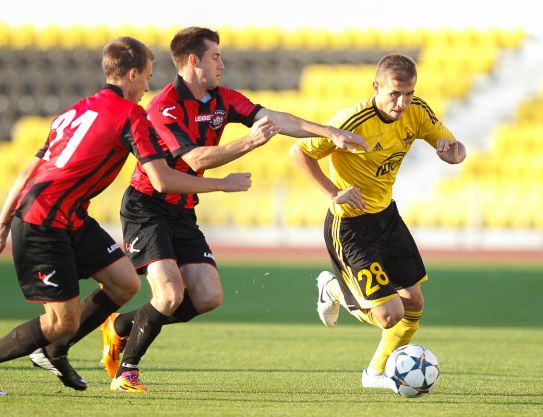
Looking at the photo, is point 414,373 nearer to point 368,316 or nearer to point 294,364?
point 368,316

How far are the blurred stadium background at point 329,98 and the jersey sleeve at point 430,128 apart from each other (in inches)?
543

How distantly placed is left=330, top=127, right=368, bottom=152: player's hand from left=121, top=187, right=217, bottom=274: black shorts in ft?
3.48

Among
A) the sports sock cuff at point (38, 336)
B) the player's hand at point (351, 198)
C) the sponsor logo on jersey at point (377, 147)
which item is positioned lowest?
the sports sock cuff at point (38, 336)

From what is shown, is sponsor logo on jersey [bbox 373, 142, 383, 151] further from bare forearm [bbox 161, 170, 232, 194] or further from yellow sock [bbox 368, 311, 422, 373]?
bare forearm [bbox 161, 170, 232, 194]

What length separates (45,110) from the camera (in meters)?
27.4

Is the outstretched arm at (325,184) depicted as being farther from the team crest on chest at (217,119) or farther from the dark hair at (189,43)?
the dark hair at (189,43)

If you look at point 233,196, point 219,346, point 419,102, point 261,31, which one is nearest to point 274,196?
point 233,196

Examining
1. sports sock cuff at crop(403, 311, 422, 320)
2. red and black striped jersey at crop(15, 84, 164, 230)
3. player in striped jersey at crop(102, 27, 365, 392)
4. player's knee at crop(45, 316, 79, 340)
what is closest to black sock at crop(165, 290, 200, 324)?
player in striped jersey at crop(102, 27, 365, 392)

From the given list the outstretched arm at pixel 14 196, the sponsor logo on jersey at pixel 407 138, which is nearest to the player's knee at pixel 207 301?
the outstretched arm at pixel 14 196

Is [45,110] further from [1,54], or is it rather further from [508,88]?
[508,88]

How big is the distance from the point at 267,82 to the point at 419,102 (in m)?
20.0

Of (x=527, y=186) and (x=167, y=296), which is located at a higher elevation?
(x=167, y=296)

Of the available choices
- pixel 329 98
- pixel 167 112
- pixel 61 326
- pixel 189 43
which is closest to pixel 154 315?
pixel 61 326

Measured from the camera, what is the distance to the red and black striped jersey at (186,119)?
6613 mm
